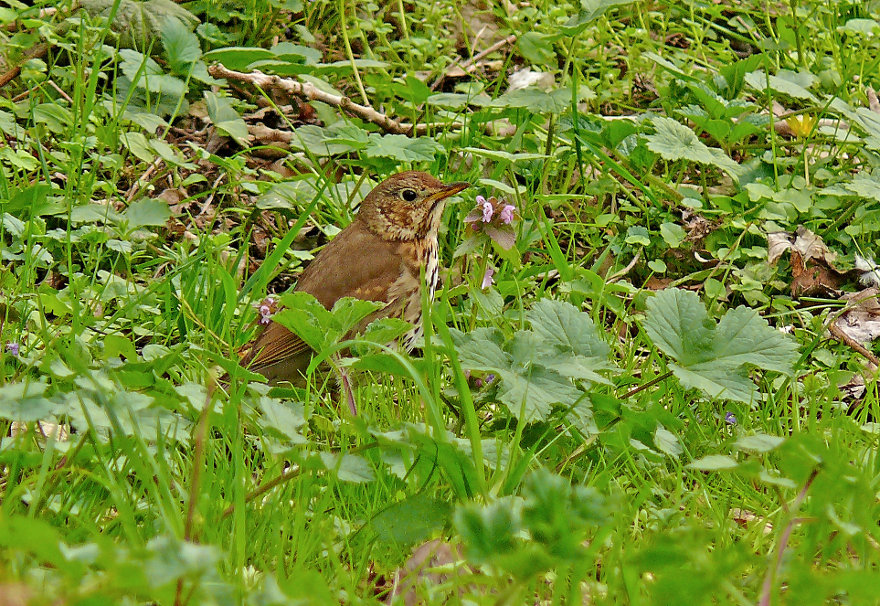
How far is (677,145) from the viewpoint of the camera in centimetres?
438

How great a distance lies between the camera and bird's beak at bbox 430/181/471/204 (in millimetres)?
4027

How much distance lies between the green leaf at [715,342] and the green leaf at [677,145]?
1415 mm

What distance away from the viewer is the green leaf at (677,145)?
4316mm

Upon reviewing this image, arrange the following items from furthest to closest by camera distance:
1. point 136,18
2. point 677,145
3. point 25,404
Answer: point 136,18 < point 677,145 < point 25,404

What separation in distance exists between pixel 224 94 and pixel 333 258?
5.84ft

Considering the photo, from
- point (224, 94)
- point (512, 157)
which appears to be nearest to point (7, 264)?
point (224, 94)

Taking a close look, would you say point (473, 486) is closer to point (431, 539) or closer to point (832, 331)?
point (431, 539)

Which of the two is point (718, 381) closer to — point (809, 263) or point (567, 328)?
Result: point (567, 328)

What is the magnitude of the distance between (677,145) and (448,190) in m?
0.97

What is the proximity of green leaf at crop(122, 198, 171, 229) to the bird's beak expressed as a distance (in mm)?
1008

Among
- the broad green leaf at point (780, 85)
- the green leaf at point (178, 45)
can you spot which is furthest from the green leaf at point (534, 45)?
the green leaf at point (178, 45)

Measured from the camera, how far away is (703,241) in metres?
4.66

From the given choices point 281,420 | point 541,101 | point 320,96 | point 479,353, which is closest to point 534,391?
point 479,353

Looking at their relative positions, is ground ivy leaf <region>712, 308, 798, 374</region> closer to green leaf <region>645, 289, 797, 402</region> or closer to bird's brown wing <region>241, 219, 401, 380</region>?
green leaf <region>645, 289, 797, 402</region>
